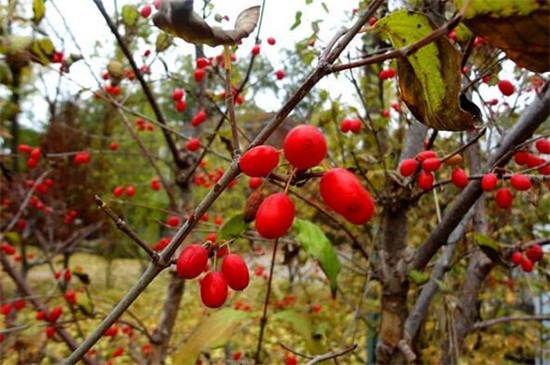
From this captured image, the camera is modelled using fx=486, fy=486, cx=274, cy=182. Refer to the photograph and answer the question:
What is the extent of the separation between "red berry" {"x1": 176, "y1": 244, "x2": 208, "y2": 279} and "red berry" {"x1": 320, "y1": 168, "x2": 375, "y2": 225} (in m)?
0.21

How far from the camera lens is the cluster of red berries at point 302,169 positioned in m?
0.55

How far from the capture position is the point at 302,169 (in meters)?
0.59

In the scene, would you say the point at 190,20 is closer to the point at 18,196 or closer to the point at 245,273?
the point at 245,273

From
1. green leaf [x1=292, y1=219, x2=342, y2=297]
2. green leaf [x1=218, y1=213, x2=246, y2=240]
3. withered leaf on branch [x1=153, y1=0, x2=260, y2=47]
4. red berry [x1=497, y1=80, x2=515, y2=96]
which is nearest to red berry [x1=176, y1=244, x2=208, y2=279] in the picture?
withered leaf on branch [x1=153, y1=0, x2=260, y2=47]

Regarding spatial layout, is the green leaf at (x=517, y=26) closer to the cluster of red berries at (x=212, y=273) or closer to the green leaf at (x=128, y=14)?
the cluster of red berries at (x=212, y=273)

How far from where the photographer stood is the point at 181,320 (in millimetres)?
6711

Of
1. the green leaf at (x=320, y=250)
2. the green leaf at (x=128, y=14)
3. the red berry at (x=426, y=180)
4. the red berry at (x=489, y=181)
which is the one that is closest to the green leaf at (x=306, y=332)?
the green leaf at (x=320, y=250)

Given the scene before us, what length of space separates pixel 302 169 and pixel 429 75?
7.5 inches

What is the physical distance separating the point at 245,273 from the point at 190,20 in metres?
0.37

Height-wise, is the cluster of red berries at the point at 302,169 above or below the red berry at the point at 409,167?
below

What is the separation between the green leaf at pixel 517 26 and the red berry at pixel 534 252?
3.88ft

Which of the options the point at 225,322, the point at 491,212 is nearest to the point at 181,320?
the point at 491,212

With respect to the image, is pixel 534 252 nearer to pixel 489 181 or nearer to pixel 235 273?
pixel 489 181

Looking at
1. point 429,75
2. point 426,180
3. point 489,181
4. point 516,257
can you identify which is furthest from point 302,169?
point 516,257
